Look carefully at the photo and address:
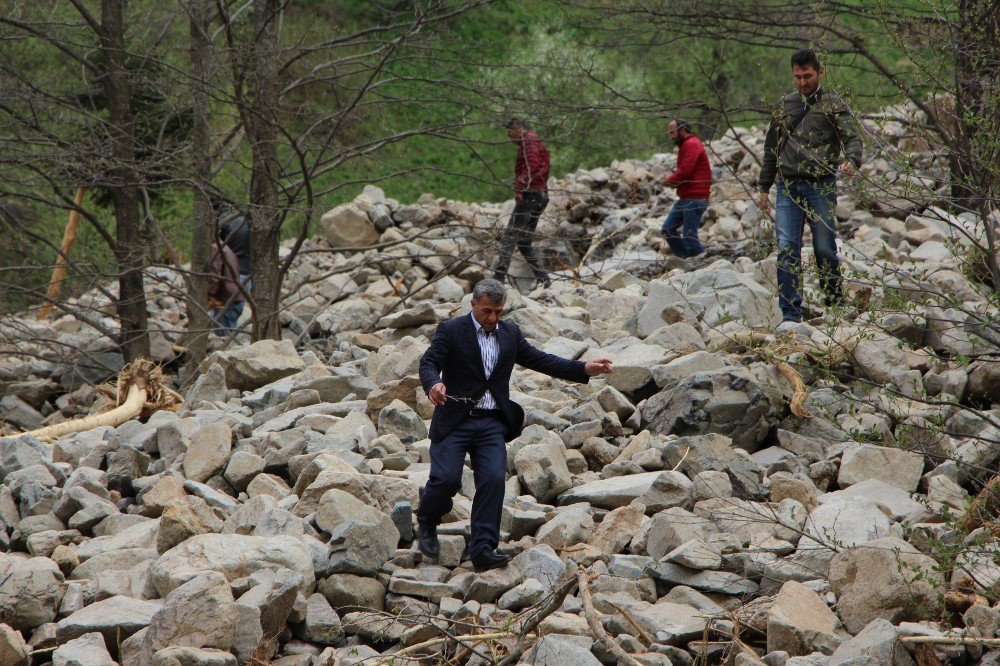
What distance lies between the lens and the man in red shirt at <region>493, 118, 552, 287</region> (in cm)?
942

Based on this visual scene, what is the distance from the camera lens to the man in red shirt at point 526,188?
942 centimetres

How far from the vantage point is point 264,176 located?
9.81 metres

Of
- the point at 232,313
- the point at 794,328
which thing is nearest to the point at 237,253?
the point at 232,313

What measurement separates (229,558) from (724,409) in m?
3.14

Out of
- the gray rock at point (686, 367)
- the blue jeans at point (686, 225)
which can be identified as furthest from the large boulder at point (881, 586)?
the blue jeans at point (686, 225)

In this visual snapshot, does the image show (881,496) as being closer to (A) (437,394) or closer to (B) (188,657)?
(A) (437,394)

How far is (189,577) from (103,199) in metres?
9.46

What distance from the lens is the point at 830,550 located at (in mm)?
4805

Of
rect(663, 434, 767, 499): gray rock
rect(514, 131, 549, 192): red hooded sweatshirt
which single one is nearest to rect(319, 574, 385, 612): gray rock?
rect(663, 434, 767, 499): gray rock

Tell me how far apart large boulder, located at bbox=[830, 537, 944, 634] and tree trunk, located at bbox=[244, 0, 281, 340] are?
6144mm

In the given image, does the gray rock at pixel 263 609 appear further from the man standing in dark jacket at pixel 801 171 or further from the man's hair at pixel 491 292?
the man standing in dark jacket at pixel 801 171

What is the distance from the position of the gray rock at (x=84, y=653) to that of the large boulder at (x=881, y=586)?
2972mm

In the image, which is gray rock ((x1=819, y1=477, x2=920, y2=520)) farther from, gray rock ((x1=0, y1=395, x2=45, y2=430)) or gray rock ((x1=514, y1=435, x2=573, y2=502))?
gray rock ((x1=0, y1=395, x2=45, y2=430))

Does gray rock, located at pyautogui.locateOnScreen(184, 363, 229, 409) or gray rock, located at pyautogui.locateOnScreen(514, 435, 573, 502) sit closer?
gray rock, located at pyautogui.locateOnScreen(514, 435, 573, 502)
